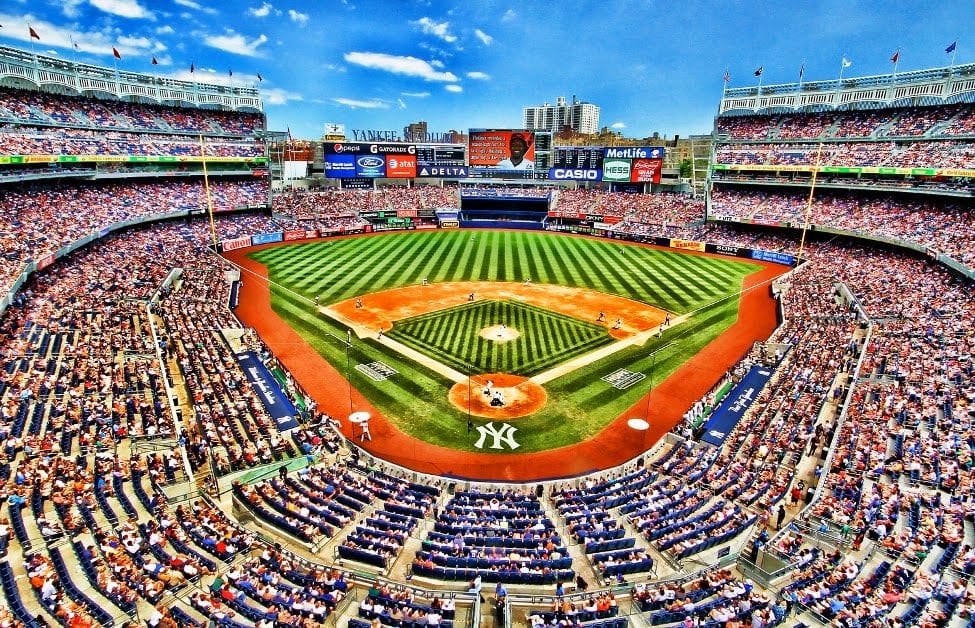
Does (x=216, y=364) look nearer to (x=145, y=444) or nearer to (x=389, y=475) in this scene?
(x=145, y=444)

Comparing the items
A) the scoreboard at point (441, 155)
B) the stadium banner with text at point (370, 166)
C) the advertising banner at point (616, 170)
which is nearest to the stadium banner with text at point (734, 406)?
the advertising banner at point (616, 170)

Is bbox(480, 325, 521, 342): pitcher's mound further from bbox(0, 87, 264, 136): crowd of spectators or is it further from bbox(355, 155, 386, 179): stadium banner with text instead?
bbox(355, 155, 386, 179): stadium banner with text

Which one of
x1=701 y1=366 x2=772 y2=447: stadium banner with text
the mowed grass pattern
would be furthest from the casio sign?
x1=701 y1=366 x2=772 y2=447: stadium banner with text

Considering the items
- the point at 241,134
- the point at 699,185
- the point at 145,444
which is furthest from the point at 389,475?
the point at 699,185

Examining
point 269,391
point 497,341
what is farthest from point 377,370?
point 497,341

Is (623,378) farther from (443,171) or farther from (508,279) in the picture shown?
(443,171)

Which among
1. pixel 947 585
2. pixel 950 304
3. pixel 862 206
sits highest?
pixel 862 206
